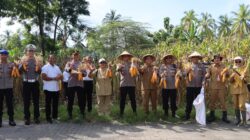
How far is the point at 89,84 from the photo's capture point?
11.4 metres

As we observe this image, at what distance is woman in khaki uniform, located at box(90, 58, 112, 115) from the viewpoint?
1107cm

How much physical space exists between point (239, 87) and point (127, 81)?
9.19ft

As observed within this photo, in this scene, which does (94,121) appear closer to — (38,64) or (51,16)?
(38,64)

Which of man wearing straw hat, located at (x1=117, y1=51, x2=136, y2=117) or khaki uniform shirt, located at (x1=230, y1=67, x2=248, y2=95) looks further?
man wearing straw hat, located at (x1=117, y1=51, x2=136, y2=117)

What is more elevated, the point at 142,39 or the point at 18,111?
the point at 142,39

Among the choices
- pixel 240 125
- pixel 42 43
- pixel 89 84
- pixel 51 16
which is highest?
pixel 51 16

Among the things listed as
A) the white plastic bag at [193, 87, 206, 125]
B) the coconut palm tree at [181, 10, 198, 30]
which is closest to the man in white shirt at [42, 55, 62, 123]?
the white plastic bag at [193, 87, 206, 125]

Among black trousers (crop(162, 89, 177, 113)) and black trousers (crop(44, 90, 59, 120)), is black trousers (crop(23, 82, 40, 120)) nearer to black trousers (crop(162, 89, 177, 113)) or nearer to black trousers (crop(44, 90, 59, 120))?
black trousers (crop(44, 90, 59, 120))

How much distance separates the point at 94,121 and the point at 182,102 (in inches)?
140

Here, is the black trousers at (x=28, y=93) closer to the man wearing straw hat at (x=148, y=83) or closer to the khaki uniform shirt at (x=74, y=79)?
the khaki uniform shirt at (x=74, y=79)

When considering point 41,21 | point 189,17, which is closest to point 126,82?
point 41,21

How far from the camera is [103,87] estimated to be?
436 inches

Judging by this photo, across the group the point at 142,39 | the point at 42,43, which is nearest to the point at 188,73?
the point at 42,43

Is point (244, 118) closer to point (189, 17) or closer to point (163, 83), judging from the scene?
→ point (163, 83)
